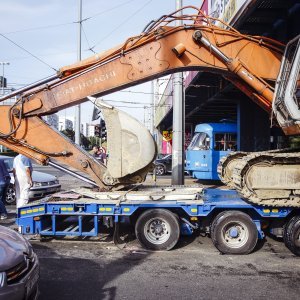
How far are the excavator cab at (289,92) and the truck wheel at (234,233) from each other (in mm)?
1815

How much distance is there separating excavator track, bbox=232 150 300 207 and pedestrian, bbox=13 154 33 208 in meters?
5.04

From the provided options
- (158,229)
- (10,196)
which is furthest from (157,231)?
(10,196)

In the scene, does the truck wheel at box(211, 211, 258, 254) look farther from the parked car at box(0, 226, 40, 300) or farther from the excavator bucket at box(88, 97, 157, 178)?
the parked car at box(0, 226, 40, 300)

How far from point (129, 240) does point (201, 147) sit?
1095cm

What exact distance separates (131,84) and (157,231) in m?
2.88

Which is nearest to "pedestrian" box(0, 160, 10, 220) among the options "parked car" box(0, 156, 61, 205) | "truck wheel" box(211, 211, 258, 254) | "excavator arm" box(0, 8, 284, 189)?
"parked car" box(0, 156, 61, 205)

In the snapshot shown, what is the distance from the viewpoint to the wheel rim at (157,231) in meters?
7.20

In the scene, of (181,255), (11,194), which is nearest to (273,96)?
(181,255)

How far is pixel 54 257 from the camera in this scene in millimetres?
6797

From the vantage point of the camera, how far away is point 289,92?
7.04m

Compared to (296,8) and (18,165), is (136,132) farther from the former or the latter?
(296,8)

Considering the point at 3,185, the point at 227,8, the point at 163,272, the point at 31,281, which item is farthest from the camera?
the point at 227,8

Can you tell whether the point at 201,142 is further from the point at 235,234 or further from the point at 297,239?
the point at 297,239

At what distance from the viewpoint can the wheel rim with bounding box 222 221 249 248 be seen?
7.03 m
